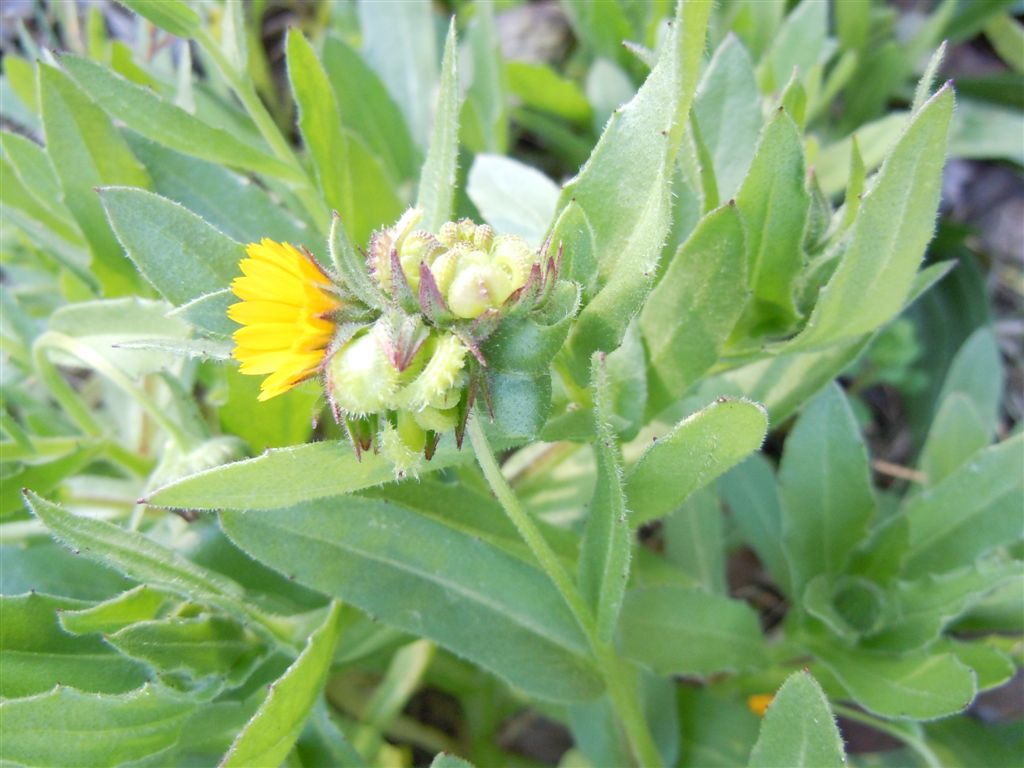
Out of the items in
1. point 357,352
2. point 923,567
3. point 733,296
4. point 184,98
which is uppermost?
point 184,98

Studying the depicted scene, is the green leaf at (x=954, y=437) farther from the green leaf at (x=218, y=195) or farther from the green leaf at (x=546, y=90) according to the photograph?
the green leaf at (x=218, y=195)

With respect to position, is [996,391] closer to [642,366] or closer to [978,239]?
[978,239]

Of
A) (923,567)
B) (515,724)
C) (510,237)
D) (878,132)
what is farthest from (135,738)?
(878,132)

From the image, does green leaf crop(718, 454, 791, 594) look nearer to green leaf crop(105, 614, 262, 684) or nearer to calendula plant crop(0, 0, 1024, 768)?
calendula plant crop(0, 0, 1024, 768)

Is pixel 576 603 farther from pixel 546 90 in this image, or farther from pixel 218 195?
pixel 546 90

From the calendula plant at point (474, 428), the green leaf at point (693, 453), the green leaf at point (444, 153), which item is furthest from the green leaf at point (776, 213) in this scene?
the green leaf at point (444, 153)

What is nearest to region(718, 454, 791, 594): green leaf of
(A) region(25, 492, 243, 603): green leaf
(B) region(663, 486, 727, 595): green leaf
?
(B) region(663, 486, 727, 595): green leaf
